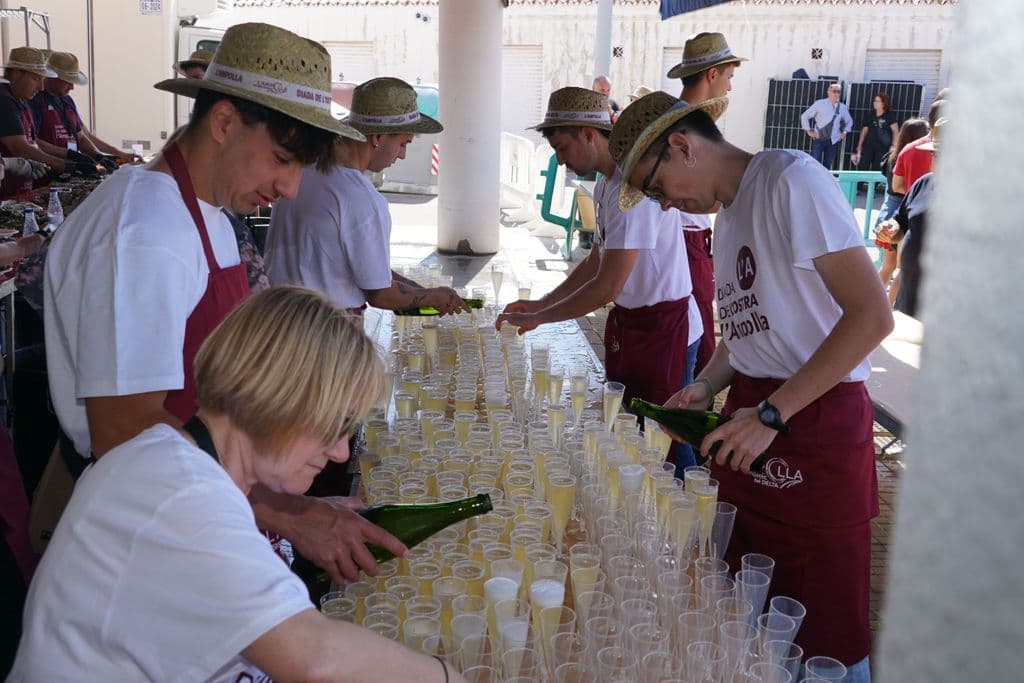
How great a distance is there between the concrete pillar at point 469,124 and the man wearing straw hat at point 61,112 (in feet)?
11.9

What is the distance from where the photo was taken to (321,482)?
11.7 ft

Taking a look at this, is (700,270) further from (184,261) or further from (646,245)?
(184,261)

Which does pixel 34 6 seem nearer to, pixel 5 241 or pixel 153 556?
pixel 5 241

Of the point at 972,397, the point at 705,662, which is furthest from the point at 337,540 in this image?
the point at 972,397

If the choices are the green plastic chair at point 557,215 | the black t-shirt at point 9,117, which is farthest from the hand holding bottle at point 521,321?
the green plastic chair at point 557,215

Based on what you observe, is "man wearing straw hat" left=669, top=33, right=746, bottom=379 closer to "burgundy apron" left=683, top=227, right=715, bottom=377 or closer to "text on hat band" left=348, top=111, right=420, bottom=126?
"burgundy apron" left=683, top=227, right=715, bottom=377

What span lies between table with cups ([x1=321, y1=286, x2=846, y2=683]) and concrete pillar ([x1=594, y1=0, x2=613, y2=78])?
11856mm

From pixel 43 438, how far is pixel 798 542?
361 centimetres

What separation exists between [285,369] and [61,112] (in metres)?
9.39

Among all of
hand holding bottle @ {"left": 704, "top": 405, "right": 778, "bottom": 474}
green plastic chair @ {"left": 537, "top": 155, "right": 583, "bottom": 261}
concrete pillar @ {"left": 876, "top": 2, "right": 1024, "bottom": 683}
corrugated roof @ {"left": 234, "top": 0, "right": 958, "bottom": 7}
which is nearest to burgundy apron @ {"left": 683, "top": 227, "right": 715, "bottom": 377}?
hand holding bottle @ {"left": 704, "top": 405, "right": 778, "bottom": 474}

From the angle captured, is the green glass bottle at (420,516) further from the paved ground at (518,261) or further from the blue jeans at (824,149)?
the blue jeans at (824,149)

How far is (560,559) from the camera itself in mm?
2287

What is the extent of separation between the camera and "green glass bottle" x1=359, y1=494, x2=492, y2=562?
237 cm

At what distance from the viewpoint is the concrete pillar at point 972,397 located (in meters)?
0.38
